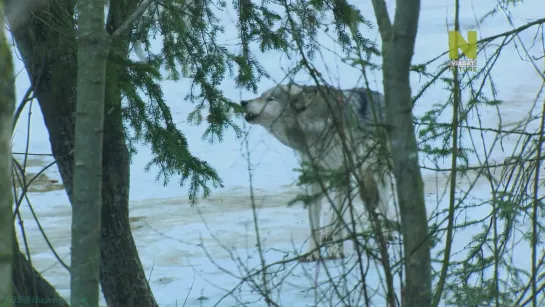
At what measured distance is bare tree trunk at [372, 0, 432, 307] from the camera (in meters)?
2.84

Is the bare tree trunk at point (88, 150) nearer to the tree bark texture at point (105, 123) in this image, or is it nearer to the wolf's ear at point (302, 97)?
the wolf's ear at point (302, 97)

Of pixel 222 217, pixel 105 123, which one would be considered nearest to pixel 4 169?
pixel 105 123

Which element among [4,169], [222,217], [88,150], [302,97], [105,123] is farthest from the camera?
[222,217]

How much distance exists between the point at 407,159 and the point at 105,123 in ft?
7.11

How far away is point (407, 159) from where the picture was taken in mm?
2846

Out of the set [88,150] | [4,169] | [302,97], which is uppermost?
[302,97]

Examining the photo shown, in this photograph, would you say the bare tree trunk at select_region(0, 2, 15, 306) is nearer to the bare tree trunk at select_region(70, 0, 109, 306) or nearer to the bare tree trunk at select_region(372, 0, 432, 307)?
the bare tree trunk at select_region(70, 0, 109, 306)

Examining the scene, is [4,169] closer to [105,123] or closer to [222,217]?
[105,123]

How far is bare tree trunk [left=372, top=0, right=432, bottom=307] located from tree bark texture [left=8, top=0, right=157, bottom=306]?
156cm

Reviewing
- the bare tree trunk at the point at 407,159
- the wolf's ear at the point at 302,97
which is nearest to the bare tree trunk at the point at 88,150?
the wolf's ear at the point at 302,97

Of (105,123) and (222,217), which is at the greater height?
(105,123)

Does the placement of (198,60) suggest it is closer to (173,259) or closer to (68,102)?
(68,102)

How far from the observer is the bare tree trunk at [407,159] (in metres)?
2.84

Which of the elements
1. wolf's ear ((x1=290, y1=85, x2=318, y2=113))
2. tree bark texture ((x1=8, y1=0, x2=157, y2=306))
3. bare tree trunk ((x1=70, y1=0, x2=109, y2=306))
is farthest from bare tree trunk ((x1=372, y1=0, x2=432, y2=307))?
tree bark texture ((x1=8, y1=0, x2=157, y2=306))
